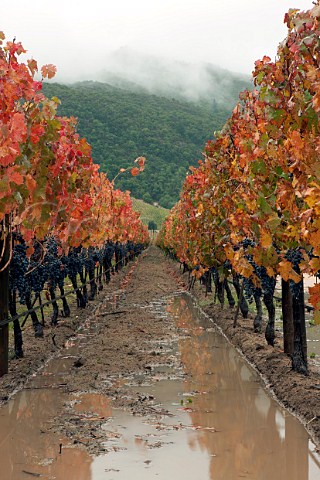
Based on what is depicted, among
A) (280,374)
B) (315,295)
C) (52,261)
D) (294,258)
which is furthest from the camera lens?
(52,261)

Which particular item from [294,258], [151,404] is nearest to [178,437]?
[151,404]

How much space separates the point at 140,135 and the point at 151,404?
440ft

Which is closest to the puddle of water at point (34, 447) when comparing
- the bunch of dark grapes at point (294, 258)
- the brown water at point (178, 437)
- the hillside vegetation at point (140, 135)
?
the brown water at point (178, 437)

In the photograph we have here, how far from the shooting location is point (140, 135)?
141125mm

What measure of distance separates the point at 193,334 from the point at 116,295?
38.4 ft

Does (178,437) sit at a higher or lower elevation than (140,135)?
lower

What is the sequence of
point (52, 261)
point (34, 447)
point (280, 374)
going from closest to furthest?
point (34, 447) → point (280, 374) → point (52, 261)

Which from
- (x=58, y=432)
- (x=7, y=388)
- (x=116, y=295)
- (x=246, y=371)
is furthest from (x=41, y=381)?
(x=116, y=295)

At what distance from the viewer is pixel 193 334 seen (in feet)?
55.5

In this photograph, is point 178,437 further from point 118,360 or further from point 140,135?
point 140,135

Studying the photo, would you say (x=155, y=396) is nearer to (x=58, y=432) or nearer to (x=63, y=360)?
(x=58, y=432)

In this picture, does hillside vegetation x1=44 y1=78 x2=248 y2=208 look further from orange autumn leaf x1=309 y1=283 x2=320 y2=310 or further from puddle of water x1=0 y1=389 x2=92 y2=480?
orange autumn leaf x1=309 y1=283 x2=320 y2=310

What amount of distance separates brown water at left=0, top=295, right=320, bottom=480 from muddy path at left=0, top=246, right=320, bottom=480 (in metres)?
0.02

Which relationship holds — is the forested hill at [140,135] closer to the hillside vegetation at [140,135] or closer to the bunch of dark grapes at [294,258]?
the hillside vegetation at [140,135]
